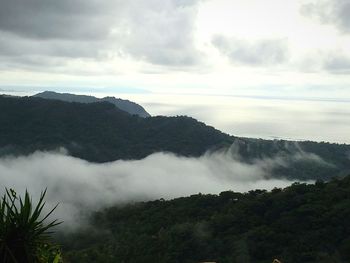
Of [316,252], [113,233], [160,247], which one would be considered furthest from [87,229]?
[316,252]

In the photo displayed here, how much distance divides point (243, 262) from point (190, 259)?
57.2 feet

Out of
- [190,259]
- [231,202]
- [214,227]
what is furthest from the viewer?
[231,202]

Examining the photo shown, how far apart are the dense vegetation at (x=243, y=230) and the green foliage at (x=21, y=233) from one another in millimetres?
78583

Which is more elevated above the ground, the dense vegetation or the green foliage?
the green foliage

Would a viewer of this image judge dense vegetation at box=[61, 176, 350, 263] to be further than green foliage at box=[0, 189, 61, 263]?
Yes

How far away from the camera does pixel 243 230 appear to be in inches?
4402

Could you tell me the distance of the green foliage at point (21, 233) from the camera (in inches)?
492

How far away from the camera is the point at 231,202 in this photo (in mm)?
132500

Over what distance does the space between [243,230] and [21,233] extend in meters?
103

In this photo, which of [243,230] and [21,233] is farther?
[243,230]

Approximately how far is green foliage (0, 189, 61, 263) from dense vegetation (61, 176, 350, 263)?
7858cm

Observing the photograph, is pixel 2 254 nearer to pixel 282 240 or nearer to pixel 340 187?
pixel 282 240

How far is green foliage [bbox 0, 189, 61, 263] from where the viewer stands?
12492 mm

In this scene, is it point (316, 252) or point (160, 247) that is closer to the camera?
point (316, 252)
